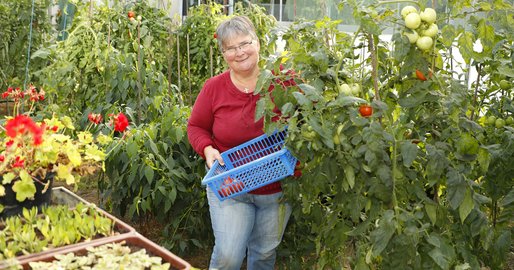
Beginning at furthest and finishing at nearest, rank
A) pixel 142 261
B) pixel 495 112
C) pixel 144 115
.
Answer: pixel 144 115 < pixel 495 112 < pixel 142 261

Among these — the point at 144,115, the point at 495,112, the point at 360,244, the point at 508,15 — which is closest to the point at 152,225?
the point at 144,115

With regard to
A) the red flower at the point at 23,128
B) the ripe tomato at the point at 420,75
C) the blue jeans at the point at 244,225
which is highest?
the ripe tomato at the point at 420,75

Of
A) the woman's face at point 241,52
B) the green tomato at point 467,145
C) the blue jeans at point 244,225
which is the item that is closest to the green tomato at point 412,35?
the green tomato at point 467,145

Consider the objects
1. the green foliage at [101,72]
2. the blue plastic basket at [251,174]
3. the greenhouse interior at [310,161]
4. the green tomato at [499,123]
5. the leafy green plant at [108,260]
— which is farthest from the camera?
the green foliage at [101,72]

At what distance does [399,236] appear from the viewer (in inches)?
68.3

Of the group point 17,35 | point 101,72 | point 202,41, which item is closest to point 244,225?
point 101,72

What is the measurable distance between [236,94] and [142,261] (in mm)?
1004

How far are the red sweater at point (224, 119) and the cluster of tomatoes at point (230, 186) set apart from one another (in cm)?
16

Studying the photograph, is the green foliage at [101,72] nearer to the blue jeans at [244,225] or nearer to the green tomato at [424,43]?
the blue jeans at [244,225]

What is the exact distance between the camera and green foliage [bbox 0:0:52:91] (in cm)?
544

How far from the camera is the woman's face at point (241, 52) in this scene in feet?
7.23

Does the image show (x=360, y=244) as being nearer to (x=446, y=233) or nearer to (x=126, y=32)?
(x=446, y=233)

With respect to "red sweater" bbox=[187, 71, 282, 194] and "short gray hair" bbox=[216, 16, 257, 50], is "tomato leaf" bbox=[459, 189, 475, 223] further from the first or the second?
"short gray hair" bbox=[216, 16, 257, 50]

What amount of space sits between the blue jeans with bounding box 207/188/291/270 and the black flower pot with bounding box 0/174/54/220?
72 centimetres
